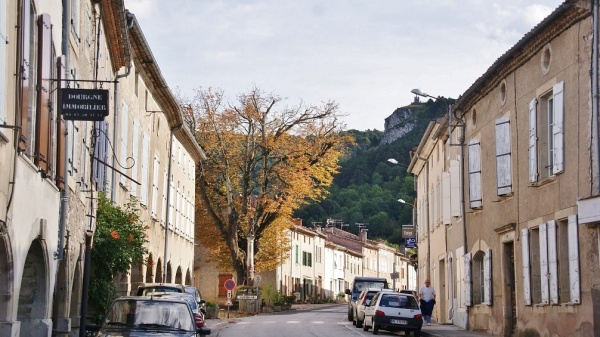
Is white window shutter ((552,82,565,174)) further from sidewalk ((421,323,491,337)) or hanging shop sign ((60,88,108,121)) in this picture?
hanging shop sign ((60,88,108,121))

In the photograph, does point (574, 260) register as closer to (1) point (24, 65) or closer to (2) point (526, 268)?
(2) point (526, 268)

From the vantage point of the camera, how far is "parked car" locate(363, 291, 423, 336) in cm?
2933

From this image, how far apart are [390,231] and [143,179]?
97797 mm

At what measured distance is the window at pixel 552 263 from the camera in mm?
19750

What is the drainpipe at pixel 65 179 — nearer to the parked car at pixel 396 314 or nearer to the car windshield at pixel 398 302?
the parked car at pixel 396 314

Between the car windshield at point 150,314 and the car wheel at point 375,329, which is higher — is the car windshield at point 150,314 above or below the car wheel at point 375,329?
above

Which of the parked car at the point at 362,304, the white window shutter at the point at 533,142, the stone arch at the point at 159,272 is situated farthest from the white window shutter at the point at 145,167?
the white window shutter at the point at 533,142

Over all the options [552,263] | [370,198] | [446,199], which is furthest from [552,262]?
[370,198]

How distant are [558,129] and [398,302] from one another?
11163 millimetres

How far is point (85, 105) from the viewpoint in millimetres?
15086

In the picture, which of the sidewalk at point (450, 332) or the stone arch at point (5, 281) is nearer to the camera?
the stone arch at point (5, 281)

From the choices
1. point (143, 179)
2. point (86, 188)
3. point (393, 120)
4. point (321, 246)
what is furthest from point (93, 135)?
point (393, 120)

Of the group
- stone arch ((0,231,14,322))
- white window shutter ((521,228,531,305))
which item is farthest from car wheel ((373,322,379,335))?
stone arch ((0,231,14,322))

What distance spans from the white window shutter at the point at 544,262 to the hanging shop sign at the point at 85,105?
11.1 metres
